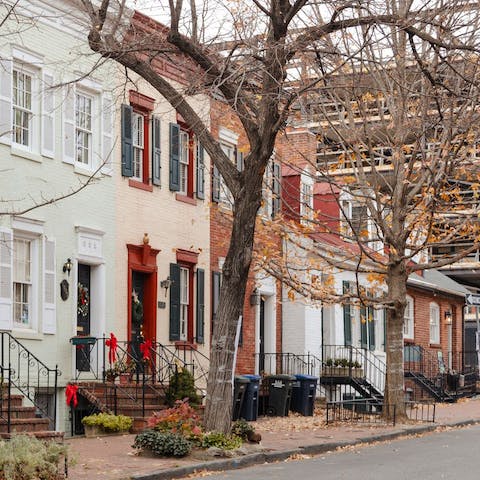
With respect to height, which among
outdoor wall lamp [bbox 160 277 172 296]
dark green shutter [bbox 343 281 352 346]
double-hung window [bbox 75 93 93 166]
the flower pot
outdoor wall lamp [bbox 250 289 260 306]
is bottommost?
the flower pot

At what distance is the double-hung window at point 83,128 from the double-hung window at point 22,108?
59.0 inches

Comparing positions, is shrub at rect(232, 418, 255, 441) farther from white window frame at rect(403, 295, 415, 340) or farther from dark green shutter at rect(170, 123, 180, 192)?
white window frame at rect(403, 295, 415, 340)

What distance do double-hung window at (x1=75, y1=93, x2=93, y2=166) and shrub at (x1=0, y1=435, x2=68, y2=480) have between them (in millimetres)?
10540

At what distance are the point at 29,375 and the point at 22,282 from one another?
5.46 feet

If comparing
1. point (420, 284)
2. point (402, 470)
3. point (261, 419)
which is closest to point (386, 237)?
point (261, 419)

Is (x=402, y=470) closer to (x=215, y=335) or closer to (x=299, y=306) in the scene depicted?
(x=215, y=335)

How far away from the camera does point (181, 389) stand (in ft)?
74.2

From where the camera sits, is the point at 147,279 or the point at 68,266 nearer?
the point at 68,266

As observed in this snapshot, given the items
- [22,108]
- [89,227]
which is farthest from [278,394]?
[22,108]

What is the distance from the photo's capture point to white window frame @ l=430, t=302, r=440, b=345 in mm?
42125

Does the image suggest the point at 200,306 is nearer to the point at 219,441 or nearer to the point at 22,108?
the point at 22,108

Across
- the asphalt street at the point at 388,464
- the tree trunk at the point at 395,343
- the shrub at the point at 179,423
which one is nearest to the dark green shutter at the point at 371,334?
the tree trunk at the point at 395,343

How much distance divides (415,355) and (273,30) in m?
24.0

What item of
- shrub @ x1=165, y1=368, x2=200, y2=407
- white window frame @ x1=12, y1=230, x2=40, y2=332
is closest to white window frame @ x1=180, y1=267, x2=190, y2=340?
shrub @ x1=165, y1=368, x2=200, y2=407
